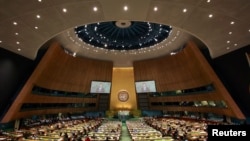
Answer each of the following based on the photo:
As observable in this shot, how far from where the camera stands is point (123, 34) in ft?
95.5

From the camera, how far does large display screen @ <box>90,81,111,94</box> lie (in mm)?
32969

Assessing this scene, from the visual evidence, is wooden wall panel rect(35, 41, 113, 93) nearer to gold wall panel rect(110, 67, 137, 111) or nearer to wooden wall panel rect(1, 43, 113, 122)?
wooden wall panel rect(1, 43, 113, 122)

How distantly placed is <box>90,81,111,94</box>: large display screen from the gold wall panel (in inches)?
245

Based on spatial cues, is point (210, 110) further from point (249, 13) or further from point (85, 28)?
point (85, 28)

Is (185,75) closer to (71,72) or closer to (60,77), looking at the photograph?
(71,72)

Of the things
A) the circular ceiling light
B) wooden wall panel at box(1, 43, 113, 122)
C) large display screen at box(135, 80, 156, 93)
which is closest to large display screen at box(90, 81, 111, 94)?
wooden wall panel at box(1, 43, 113, 122)

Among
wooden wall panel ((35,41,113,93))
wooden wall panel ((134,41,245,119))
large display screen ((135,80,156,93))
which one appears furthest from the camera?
large display screen ((135,80,156,93))

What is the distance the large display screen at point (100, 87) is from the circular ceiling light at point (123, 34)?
7861 millimetres

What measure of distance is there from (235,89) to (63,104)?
25352 mm

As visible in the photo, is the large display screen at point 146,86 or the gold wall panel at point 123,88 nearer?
the large display screen at point 146,86

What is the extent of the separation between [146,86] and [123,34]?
10.9 m

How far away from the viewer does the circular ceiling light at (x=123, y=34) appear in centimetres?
2444

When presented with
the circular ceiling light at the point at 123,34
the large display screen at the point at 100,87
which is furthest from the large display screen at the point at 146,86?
the circular ceiling light at the point at 123,34

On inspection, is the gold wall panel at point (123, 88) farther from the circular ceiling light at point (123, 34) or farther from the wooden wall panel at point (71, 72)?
the circular ceiling light at point (123, 34)
